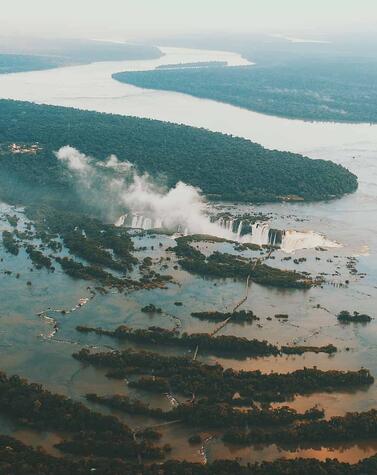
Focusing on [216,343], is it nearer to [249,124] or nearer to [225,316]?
[225,316]

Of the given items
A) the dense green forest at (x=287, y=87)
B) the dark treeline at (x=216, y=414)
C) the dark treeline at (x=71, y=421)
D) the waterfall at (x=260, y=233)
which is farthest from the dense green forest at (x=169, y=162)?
the dense green forest at (x=287, y=87)

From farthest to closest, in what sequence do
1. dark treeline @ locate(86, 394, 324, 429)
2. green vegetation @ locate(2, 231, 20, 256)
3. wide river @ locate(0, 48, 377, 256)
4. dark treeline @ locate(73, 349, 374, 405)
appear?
wide river @ locate(0, 48, 377, 256)
green vegetation @ locate(2, 231, 20, 256)
dark treeline @ locate(73, 349, 374, 405)
dark treeline @ locate(86, 394, 324, 429)

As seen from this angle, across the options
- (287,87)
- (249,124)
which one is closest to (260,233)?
(249,124)

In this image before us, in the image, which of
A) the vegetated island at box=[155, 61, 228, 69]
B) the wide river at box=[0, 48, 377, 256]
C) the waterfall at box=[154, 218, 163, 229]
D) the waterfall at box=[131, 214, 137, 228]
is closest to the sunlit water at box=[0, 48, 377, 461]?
the wide river at box=[0, 48, 377, 256]

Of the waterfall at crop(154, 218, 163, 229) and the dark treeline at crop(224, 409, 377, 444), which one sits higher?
the waterfall at crop(154, 218, 163, 229)

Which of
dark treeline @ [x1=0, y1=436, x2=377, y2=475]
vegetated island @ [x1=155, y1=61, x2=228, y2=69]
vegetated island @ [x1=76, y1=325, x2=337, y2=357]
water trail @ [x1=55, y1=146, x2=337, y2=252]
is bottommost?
dark treeline @ [x1=0, y1=436, x2=377, y2=475]

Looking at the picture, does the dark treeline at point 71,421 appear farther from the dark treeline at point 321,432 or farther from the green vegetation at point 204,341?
the green vegetation at point 204,341

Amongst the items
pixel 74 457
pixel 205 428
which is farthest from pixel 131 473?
pixel 205 428

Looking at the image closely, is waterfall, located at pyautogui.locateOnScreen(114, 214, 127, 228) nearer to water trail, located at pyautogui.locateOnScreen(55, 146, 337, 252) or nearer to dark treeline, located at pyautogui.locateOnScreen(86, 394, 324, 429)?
water trail, located at pyautogui.locateOnScreen(55, 146, 337, 252)
